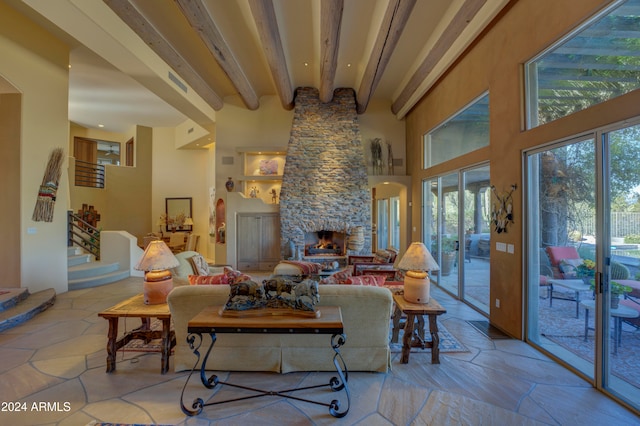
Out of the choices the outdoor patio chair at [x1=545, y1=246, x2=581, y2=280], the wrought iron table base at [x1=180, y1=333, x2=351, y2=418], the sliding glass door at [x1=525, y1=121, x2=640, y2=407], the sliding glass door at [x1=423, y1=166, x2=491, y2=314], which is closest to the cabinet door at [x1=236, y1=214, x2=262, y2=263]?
the sliding glass door at [x1=423, y1=166, x2=491, y2=314]

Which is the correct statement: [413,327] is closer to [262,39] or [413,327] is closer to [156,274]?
[156,274]

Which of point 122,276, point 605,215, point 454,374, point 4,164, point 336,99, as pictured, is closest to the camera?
point 605,215

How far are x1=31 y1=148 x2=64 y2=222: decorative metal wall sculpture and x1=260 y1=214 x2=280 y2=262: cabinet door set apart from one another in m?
4.50

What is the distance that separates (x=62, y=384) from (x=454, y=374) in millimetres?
3736

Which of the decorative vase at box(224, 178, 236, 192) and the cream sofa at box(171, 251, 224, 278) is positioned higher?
the decorative vase at box(224, 178, 236, 192)

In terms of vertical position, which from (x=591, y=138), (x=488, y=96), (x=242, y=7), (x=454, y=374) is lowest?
(x=454, y=374)

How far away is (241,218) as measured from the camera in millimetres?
8266

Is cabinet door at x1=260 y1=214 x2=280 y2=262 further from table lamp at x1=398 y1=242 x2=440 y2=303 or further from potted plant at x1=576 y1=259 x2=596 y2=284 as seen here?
potted plant at x1=576 y1=259 x2=596 y2=284

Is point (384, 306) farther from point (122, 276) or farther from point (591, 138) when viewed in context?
point (122, 276)

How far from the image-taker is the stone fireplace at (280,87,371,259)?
26.5 ft

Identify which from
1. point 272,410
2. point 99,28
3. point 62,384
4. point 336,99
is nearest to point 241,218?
point 336,99

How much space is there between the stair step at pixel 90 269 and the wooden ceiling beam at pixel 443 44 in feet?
27.5

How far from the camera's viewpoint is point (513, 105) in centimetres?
370

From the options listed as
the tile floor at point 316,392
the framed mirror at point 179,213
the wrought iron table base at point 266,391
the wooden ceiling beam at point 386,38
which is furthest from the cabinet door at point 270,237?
the wrought iron table base at point 266,391
